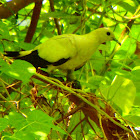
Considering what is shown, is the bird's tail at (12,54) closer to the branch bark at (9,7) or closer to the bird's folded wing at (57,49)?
the bird's folded wing at (57,49)

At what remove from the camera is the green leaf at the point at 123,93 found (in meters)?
0.87

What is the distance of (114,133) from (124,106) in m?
0.11

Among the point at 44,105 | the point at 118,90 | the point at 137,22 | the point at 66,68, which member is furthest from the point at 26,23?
the point at 118,90

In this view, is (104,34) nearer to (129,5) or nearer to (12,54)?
(129,5)

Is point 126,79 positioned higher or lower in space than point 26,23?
lower

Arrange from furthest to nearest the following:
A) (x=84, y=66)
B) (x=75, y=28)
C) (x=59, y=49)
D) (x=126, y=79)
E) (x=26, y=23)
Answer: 1. (x=26, y=23)
2. (x=75, y=28)
3. (x=84, y=66)
4. (x=59, y=49)
5. (x=126, y=79)

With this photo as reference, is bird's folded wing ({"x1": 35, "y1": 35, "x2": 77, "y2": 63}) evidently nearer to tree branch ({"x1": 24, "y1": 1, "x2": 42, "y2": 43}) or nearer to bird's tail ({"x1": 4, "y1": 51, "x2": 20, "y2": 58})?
bird's tail ({"x1": 4, "y1": 51, "x2": 20, "y2": 58})

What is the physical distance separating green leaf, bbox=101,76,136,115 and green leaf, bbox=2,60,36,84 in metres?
0.41

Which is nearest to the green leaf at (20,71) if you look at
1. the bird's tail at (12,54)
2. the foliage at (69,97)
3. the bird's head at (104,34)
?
the foliage at (69,97)

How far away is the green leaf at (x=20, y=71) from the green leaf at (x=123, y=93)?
15.9 inches

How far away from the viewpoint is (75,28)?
4.53 ft

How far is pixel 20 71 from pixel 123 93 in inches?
17.3

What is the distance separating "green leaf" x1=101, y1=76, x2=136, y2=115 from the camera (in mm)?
873

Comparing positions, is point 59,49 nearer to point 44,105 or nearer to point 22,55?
point 22,55
